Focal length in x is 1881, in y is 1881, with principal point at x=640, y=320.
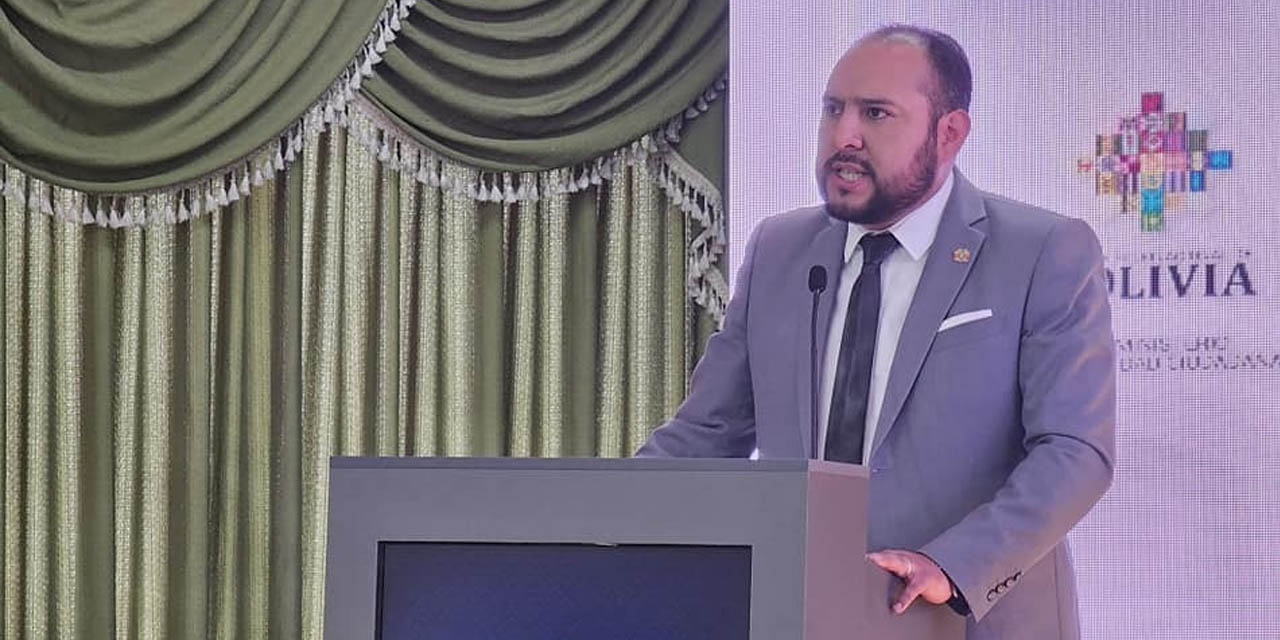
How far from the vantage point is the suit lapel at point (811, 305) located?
2.67 m

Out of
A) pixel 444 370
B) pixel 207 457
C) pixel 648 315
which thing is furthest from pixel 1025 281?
pixel 207 457

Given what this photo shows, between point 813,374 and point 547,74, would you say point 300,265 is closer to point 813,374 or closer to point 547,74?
point 547,74

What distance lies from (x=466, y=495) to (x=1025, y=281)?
133cm

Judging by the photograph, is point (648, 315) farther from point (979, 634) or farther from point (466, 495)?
point (466, 495)

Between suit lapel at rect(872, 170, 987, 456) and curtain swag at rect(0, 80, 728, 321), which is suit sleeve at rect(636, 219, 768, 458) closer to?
suit lapel at rect(872, 170, 987, 456)

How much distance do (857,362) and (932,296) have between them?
16cm

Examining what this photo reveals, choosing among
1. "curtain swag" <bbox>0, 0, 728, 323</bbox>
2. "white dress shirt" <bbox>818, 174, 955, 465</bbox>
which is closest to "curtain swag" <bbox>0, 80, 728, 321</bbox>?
"curtain swag" <bbox>0, 0, 728, 323</bbox>

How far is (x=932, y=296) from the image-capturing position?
104 inches

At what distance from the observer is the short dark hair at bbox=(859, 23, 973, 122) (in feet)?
9.62

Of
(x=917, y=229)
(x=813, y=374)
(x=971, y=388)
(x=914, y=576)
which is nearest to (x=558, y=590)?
(x=914, y=576)

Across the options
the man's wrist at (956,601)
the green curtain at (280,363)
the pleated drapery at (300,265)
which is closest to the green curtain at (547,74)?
the pleated drapery at (300,265)

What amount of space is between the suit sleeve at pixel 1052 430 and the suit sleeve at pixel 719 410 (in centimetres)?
42

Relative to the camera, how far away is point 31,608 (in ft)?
12.8

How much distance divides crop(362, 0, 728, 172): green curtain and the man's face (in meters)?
0.72
